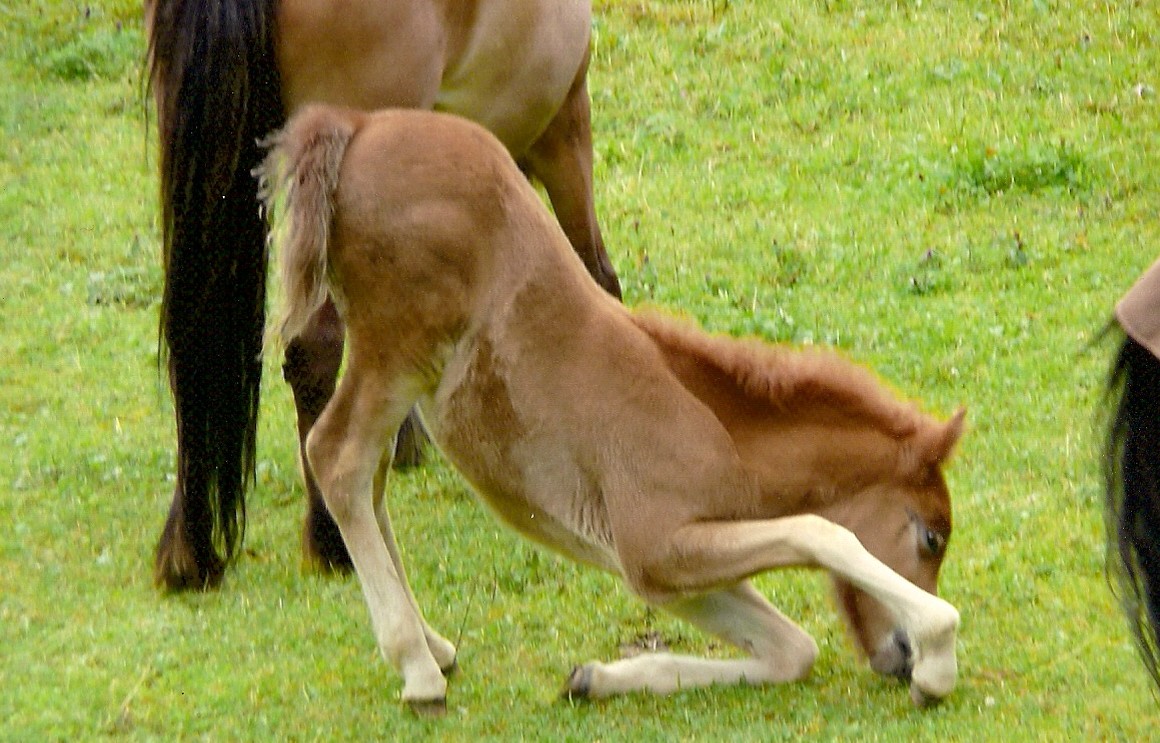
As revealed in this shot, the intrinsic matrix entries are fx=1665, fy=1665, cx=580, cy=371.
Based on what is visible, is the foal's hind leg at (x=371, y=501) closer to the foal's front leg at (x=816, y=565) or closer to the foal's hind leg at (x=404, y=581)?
the foal's hind leg at (x=404, y=581)

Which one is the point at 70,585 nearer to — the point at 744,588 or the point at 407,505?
the point at 407,505

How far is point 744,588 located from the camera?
15.9ft

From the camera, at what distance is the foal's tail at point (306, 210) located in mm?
4664

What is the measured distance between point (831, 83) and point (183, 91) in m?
6.05

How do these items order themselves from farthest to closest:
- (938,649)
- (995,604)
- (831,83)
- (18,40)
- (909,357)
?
(18,40), (831,83), (909,357), (995,604), (938,649)

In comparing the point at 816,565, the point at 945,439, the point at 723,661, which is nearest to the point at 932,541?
the point at 945,439

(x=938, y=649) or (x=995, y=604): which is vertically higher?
(x=938, y=649)

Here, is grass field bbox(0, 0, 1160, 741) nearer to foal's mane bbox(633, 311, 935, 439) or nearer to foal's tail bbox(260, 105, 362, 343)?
foal's mane bbox(633, 311, 935, 439)

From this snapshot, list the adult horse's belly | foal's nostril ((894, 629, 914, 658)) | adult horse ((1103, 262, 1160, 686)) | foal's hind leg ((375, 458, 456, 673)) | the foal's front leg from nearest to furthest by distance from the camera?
adult horse ((1103, 262, 1160, 686)) → the foal's front leg → foal's nostril ((894, 629, 914, 658)) → foal's hind leg ((375, 458, 456, 673)) → the adult horse's belly

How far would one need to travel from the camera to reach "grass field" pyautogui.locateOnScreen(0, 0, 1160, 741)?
15.7ft

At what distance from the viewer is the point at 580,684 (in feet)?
15.6

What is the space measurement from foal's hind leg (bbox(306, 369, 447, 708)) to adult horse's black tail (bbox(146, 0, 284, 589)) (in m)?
0.81

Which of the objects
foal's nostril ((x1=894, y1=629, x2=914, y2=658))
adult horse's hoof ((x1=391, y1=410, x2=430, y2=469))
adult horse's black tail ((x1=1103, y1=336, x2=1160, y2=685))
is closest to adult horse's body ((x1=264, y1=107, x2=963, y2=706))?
foal's nostril ((x1=894, y1=629, x2=914, y2=658))

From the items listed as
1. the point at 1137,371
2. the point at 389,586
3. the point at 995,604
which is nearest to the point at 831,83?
the point at 995,604
